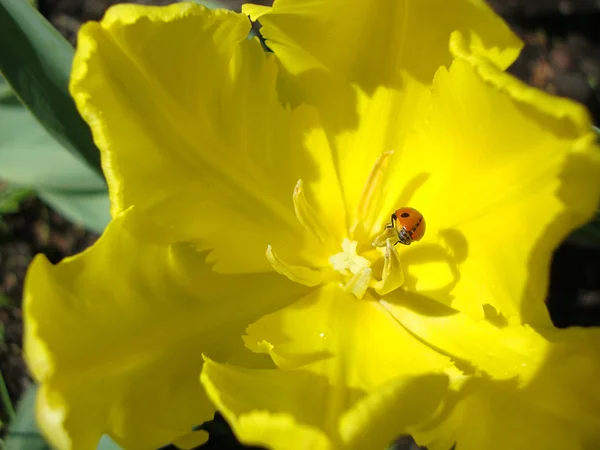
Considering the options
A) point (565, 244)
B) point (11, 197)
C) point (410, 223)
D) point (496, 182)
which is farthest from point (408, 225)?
point (11, 197)

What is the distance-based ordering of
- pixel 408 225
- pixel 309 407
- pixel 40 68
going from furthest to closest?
pixel 40 68 < pixel 408 225 < pixel 309 407

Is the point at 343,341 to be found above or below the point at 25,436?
above

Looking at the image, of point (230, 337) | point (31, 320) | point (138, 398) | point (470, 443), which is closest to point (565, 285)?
point (470, 443)

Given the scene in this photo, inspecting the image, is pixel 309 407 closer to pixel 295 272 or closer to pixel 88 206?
pixel 295 272

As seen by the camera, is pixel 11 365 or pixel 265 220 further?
pixel 11 365

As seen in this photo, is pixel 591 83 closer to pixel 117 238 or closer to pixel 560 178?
pixel 560 178

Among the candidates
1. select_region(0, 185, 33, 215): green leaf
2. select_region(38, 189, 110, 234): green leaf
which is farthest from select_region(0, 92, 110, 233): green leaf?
select_region(0, 185, 33, 215): green leaf

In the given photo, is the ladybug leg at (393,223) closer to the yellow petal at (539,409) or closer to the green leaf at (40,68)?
the yellow petal at (539,409)
